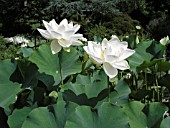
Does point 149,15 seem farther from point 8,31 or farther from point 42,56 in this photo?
point 42,56

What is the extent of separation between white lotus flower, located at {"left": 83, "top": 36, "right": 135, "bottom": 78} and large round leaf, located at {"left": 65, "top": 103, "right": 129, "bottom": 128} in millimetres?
89

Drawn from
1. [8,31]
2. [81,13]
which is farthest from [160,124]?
[8,31]

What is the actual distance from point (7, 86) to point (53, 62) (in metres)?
0.20

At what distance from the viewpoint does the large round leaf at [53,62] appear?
1.13 metres

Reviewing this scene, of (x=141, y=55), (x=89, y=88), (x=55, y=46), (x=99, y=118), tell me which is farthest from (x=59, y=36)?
(x=141, y=55)

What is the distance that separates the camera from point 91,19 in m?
10.5

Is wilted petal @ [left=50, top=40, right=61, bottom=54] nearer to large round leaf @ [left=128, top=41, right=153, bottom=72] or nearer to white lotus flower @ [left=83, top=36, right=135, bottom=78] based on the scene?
white lotus flower @ [left=83, top=36, right=135, bottom=78]

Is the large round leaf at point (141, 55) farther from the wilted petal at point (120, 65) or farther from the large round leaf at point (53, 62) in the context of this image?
the wilted petal at point (120, 65)

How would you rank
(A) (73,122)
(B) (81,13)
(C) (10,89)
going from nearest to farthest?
(A) (73,122) < (C) (10,89) < (B) (81,13)

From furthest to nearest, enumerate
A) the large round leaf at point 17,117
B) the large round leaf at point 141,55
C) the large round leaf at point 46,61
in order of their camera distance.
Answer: the large round leaf at point 141,55 → the large round leaf at point 46,61 → the large round leaf at point 17,117

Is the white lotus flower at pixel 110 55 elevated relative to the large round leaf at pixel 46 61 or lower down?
elevated

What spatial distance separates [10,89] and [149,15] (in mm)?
13957

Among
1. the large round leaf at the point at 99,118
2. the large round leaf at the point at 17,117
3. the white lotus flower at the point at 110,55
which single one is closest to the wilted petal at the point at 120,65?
the white lotus flower at the point at 110,55

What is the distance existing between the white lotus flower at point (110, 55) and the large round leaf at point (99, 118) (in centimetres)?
9
